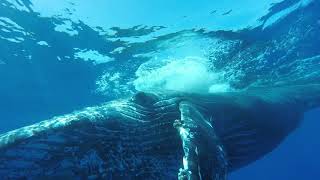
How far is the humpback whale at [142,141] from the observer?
489 centimetres

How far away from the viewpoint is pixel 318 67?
68.5 feet

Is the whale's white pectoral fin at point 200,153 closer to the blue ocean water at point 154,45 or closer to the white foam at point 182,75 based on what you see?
the blue ocean water at point 154,45

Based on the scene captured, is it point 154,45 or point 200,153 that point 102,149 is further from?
point 154,45

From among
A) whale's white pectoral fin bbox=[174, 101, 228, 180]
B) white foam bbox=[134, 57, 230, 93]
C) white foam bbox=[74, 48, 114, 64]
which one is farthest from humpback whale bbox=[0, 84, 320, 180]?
white foam bbox=[74, 48, 114, 64]

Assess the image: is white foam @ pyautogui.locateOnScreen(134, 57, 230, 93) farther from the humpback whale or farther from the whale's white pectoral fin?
the whale's white pectoral fin

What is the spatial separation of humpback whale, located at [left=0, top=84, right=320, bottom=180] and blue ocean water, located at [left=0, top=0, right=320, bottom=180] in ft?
24.6

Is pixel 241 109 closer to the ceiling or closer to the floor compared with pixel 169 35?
closer to the floor

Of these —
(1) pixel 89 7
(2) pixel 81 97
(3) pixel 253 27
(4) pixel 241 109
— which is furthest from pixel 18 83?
(4) pixel 241 109

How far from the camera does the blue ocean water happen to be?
48.6 feet

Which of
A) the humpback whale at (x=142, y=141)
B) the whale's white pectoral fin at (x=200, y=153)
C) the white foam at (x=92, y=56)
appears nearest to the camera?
the whale's white pectoral fin at (x=200, y=153)

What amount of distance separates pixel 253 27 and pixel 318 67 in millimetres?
7027

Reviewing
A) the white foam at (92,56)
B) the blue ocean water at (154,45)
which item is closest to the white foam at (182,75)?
the blue ocean water at (154,45)

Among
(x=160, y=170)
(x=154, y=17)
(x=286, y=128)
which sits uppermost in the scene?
(x=154, y=17)

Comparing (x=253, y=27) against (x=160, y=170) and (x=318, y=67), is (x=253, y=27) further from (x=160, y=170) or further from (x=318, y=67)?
(x=160, y=170)
